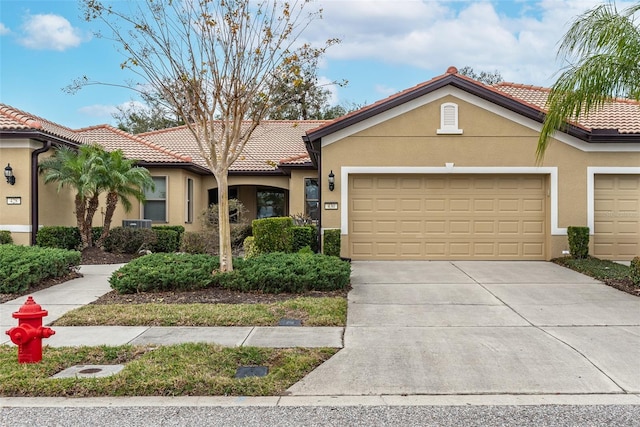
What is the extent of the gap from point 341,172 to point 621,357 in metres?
8.39

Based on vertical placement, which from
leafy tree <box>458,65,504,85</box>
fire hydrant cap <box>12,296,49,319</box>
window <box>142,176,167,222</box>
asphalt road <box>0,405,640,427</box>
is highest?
leafy tree <box>458,65,504,85</box>

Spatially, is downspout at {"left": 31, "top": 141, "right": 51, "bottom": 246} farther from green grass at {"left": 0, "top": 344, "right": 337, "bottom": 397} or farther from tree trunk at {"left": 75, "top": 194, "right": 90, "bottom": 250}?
green grass at {"left": 0, "top": 344, "right": 337, "bottom": 397}

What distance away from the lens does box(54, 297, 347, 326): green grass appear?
23.1 ft

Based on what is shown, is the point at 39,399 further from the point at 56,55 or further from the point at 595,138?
the point at 595,138

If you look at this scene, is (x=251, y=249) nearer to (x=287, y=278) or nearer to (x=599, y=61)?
(x=287, y=278)

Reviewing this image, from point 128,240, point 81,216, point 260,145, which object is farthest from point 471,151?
point 260,145

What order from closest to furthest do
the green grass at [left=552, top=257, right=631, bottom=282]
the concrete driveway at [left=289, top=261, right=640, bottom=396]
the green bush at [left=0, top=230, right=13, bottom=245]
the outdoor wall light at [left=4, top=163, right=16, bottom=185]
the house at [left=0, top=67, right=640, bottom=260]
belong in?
the concrete driveway at [left=289, top=261, right=640, bottom=396], the green grass at [left=552, top=257, right=631, bottom=282], the house at [left=0, top=67, right=640, bottom=260], the green bush at [left=0, top=230, right=13, bottom=245], the outdoor wall light at [left=4, top=163, right=16, bottom=185]

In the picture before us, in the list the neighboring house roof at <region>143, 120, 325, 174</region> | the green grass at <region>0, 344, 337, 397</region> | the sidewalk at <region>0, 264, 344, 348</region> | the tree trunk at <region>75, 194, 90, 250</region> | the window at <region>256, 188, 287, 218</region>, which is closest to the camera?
the green grass at <region>0, 344, 337, 397</region>

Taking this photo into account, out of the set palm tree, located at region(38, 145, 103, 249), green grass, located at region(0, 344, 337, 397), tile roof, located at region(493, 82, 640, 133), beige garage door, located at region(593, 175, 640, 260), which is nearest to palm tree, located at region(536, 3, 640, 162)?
tile roof, located at region(493, 82, 640, 133)

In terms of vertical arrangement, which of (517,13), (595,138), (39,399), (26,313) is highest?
(517,13)

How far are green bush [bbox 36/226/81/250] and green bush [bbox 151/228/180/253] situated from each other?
2145mm

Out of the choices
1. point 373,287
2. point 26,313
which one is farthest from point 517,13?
point 26,313

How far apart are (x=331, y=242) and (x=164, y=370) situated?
7.93 m

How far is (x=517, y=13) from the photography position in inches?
499
